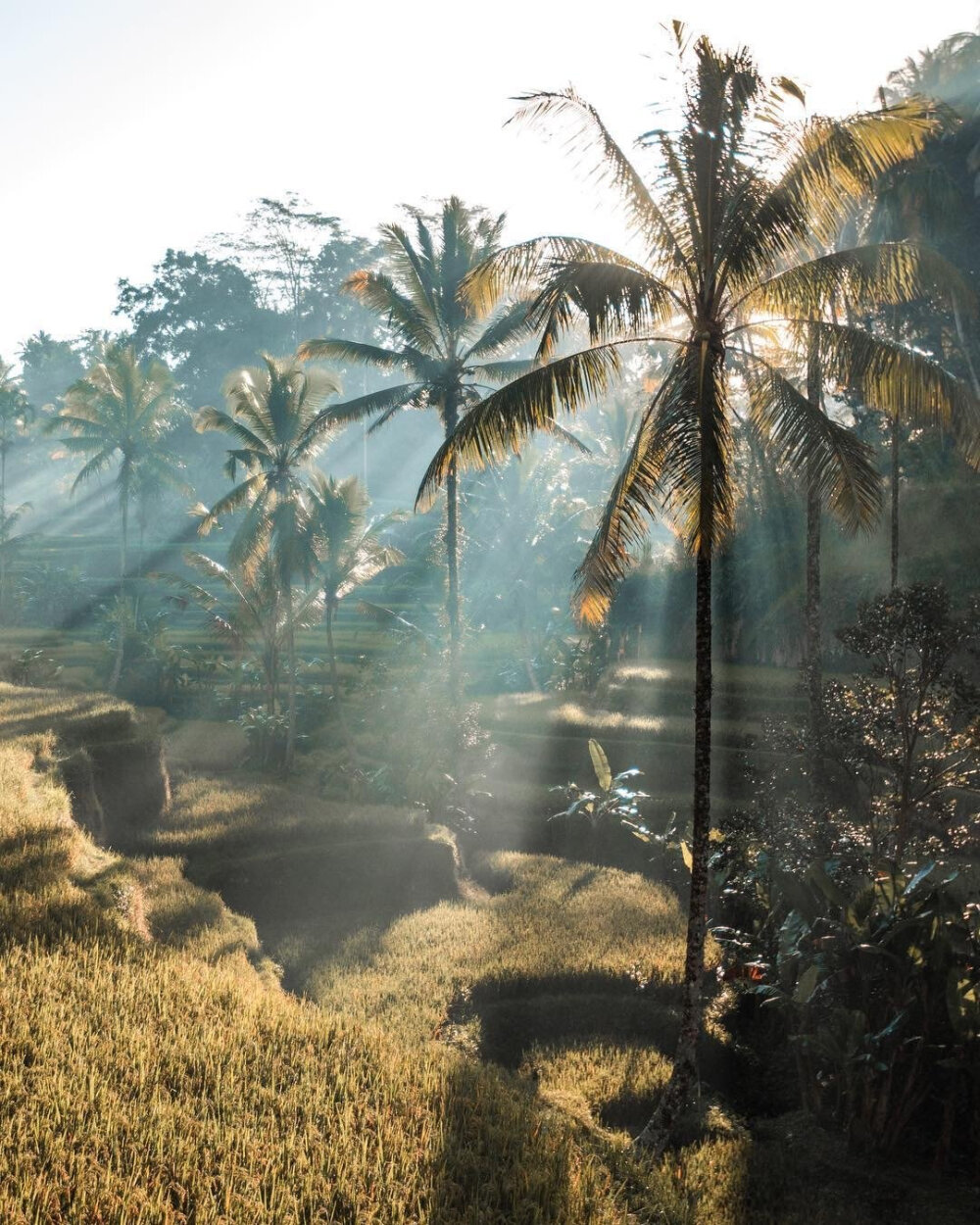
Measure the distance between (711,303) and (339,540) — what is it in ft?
48.7

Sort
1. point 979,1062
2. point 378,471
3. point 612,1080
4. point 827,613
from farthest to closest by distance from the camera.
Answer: point 378,471 → point 827,613 → point 612,1080 → point 979,1062

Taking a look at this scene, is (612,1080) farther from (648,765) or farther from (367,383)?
(367,383)

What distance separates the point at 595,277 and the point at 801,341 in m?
2.00

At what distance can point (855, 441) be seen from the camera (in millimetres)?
7633

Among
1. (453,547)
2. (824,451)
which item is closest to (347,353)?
(453,547)

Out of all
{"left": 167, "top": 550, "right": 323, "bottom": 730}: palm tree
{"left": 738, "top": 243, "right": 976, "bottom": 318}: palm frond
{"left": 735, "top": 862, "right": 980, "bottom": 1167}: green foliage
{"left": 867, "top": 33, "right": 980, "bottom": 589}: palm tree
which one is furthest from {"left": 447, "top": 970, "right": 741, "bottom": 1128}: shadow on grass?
{"left": 167, "top": 550, "right": 323, "bottom": 730}: palm tree

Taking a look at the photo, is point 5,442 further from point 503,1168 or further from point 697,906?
point 503,1168

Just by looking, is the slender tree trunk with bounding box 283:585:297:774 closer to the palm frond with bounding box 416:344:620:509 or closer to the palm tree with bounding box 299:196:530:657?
the palm tree with bounding box 299:196:530:657

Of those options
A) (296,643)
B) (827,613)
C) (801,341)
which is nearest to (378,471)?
(296,643)

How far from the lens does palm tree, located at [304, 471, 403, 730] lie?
21406mm

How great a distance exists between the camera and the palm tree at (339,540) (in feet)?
70.2

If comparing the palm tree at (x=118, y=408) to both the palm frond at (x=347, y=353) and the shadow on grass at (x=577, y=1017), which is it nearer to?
the palm frond at (x=347, y=353)

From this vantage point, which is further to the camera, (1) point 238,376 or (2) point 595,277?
(1) point 238,376

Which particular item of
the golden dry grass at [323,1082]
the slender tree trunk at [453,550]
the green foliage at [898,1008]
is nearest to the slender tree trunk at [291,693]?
the slender tree trunk at [453,550]
